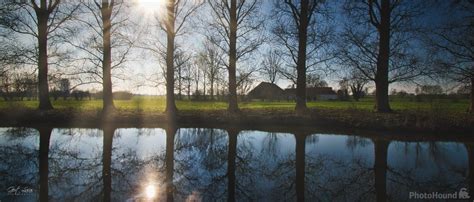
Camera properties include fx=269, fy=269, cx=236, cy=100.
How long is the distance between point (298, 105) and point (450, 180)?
1114cm

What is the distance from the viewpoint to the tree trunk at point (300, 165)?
17.0ft

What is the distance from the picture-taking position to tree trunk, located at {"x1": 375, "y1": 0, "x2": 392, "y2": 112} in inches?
647

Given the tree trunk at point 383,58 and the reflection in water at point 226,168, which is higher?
the tree trunk at point 383,58

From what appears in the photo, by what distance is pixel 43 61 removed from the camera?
61.0 feet

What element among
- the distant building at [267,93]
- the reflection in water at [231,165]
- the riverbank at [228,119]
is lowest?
the reflection in water at [231,165]

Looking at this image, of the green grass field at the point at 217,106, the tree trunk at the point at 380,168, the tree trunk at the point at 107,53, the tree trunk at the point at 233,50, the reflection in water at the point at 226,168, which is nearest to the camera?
the reflection in water at the point at 226,168

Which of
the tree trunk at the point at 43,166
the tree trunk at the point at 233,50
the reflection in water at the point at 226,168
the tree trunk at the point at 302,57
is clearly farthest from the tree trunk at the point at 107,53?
the tree trunk at the point at 302,57

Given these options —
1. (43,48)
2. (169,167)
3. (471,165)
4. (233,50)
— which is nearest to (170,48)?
(233,50)

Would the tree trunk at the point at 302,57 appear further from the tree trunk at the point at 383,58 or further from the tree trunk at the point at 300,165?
the tree trunk at the point at 300,165

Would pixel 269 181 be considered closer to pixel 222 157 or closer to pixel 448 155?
pixel 222 157

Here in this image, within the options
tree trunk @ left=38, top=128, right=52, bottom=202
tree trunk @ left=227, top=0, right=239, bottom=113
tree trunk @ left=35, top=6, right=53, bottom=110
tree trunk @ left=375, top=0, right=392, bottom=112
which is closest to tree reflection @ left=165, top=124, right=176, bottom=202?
tree trunk @ left=38, top=128, right=52, bottom=202
